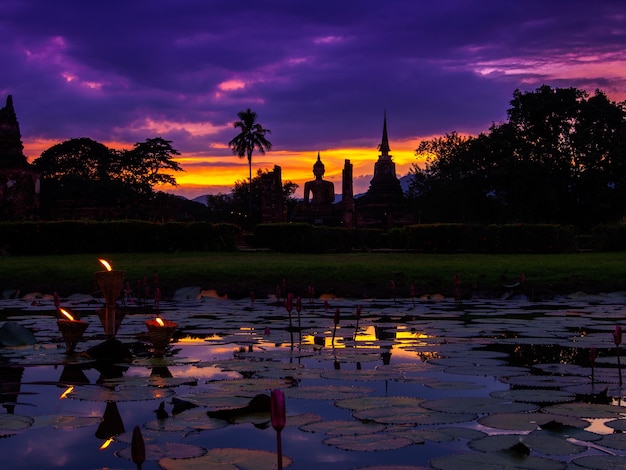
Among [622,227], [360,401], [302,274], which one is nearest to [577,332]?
[360,401]

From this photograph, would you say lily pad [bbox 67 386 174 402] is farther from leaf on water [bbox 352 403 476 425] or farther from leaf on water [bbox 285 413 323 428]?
leaf on water [bbox 352 403 476 425]

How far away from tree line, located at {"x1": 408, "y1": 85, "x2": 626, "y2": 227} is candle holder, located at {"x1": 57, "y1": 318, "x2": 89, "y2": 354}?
4900 cm

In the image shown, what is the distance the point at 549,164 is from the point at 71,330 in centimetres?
5166

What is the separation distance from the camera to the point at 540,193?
53.0 m

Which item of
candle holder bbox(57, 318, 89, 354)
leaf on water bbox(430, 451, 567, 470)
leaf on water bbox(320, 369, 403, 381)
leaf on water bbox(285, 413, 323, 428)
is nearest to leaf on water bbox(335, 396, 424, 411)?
leaf on water bbox(285, 413, 323, 428)

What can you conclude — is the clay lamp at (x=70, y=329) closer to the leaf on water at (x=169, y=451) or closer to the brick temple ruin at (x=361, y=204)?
the leaf on water at (x=169, y=451)

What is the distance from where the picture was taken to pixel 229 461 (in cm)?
324

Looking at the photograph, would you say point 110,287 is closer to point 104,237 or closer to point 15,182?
point 104,237

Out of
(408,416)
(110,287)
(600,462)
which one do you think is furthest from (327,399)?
(110,287)

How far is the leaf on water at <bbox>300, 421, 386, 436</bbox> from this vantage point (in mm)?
3777

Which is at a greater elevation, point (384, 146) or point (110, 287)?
point (384, 146)

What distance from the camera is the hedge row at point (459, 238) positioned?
28938 millimetres

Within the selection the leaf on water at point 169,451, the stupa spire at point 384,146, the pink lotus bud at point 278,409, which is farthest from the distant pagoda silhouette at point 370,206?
the pink lotus bud at point 278,409

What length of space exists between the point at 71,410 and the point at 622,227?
1120 inches
